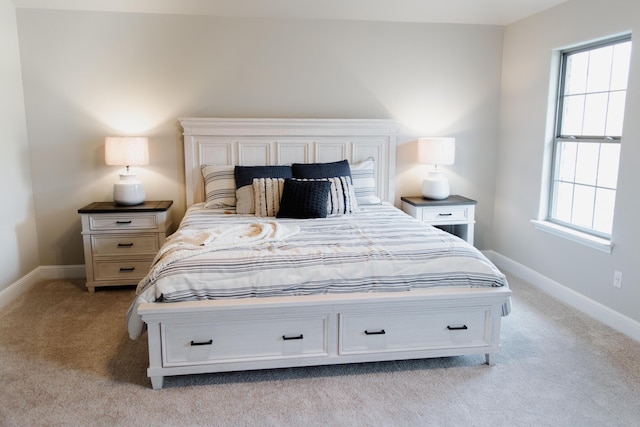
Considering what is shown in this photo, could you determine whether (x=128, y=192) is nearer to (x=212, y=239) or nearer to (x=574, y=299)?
(x=212, y=239)

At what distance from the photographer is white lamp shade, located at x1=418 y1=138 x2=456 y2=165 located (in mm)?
4211

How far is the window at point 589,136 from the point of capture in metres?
3.31

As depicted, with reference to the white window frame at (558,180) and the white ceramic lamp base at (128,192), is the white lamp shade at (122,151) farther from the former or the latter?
the white window frame at (558,180)

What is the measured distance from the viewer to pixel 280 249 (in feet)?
8.91

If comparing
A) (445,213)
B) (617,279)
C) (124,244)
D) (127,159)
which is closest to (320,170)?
(445,213)

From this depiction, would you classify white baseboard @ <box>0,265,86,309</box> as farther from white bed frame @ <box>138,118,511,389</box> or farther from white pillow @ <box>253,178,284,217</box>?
white bed frame @ <box>138,118,511,389</box>

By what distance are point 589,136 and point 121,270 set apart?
381 centimetres

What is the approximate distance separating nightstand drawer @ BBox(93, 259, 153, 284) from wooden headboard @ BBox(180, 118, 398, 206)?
2.27ft

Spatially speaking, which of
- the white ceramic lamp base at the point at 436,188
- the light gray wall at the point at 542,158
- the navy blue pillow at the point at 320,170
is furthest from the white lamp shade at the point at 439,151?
the navy blue pillow at the point at 320,170

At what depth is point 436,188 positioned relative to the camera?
432cm

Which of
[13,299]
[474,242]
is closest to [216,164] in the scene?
[13,299]

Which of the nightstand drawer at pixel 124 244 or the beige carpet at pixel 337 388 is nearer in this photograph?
the beige carpet at pixel 337 388

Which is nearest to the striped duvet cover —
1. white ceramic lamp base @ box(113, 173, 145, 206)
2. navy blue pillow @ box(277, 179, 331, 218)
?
navy blue pillow @ box(277, 179, 331, 218)

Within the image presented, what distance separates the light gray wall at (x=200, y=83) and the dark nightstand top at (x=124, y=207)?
0.18 metres
